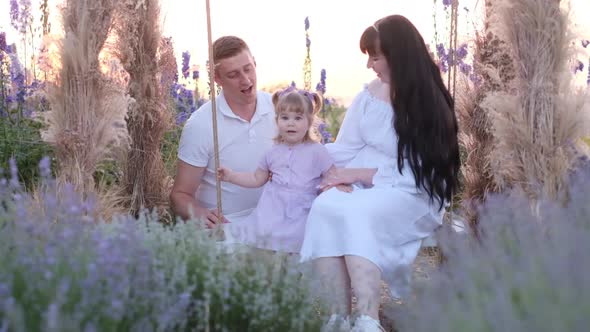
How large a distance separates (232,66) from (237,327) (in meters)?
1.82

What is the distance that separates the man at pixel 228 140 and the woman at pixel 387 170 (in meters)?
0.52

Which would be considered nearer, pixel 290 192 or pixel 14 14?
pixel 290 192

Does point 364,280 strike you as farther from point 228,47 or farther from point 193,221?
point 228,47

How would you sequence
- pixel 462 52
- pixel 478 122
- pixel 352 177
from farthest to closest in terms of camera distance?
pixel 462 52 → pixel 478 122 → pixel 352 177

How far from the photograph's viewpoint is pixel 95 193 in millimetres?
3539

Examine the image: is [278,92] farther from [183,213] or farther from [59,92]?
[59,92]

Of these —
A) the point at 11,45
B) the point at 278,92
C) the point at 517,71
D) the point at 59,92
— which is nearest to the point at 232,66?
the point at 278,92

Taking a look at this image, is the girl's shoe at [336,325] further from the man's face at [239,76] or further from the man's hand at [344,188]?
the man's face at [239,76]

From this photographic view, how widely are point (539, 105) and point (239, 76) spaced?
1.48 meters

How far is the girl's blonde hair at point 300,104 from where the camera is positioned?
3.74 metres

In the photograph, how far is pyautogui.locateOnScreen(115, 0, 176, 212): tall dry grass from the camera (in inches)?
164

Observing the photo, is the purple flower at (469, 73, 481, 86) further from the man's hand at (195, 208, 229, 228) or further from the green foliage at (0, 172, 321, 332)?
the green foliage at (0, 172, 321, 332)

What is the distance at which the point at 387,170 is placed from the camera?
Result: 364 centimetres

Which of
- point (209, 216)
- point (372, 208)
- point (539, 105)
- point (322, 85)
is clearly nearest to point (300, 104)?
point (372, 208)
